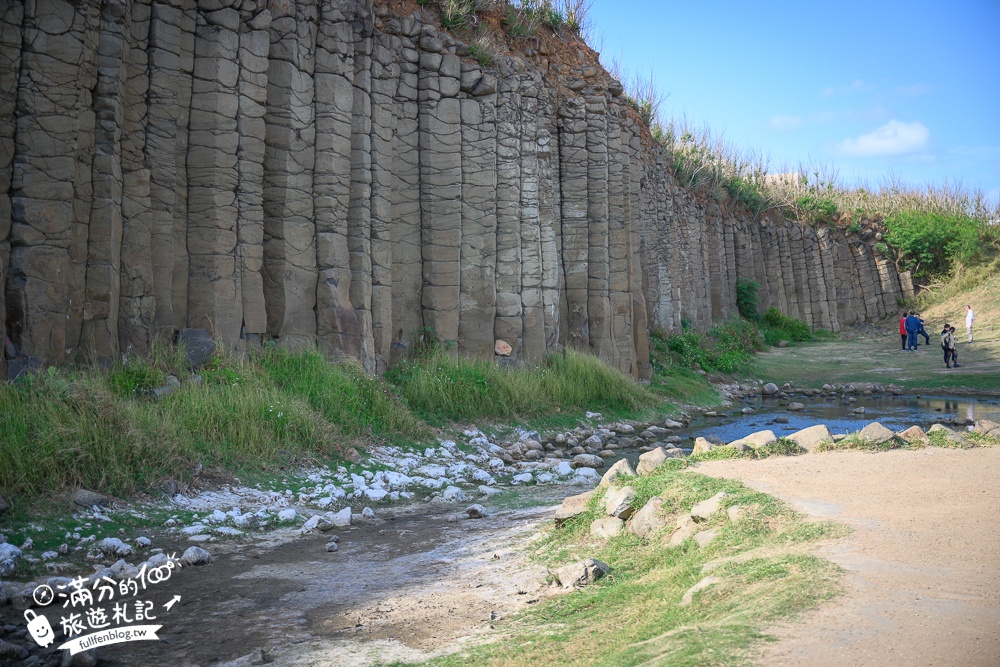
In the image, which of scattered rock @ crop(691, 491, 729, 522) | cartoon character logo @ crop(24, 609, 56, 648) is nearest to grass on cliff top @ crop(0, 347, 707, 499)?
cartoon character logo @ crop(24, 609, 56, 648)

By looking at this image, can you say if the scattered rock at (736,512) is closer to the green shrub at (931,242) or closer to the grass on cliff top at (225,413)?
the grass on cliff top at (225,413)

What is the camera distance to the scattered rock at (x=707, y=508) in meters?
5.72

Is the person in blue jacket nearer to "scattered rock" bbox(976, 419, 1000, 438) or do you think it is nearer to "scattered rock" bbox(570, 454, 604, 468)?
"scattered rock" bbox(976, 419, 1000, 438)

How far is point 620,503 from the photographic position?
6.34m

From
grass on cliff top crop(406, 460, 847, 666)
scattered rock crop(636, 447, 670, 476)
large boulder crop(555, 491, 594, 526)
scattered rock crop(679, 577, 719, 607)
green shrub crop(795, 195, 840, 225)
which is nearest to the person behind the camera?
grass on cliff top crop(406, 460, 847, 666)

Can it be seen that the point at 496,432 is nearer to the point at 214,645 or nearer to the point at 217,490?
the point at 217,490

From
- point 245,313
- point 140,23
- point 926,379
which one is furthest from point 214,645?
point 926,379

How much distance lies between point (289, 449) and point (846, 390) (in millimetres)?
14840

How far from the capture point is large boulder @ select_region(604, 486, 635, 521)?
629 cm

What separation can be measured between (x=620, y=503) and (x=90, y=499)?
425 cm

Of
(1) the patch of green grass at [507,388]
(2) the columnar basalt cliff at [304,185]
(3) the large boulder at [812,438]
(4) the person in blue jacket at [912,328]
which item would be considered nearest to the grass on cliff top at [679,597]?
(3) the large boulder at [812,438]

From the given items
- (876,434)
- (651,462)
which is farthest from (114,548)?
(876,434)

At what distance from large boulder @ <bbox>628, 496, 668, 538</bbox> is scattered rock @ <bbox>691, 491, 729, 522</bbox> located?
260 mm

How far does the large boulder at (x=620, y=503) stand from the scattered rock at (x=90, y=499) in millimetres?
4076
